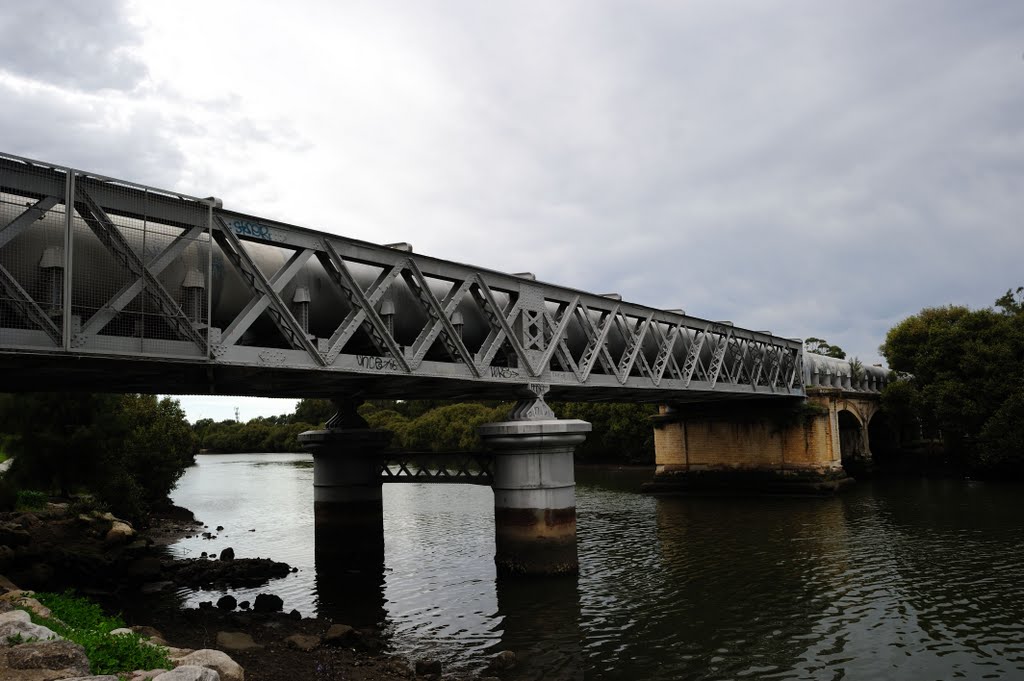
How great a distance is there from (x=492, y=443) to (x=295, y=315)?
25.4 feet

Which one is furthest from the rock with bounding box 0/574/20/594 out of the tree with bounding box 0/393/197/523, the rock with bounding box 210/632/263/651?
the tree with bounding box 0/393/197/523

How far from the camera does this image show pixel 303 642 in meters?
15.1

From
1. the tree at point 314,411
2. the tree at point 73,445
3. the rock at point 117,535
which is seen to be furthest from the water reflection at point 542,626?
the tree at point 314,411

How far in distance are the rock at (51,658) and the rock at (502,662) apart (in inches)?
312

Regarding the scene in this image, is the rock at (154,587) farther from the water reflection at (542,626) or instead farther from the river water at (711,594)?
the water reflection at (542,626)

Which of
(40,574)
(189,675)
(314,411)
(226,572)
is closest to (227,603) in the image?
(226,572)

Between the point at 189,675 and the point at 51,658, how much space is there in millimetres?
1557

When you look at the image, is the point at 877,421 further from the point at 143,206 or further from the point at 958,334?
the point at 143,206

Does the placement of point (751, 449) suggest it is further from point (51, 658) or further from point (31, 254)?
point (51, 658)

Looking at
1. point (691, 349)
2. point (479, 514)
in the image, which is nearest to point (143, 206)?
point (691, 349)

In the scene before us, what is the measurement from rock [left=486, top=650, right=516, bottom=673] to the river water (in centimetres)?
42

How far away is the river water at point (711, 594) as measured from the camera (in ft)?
51.0

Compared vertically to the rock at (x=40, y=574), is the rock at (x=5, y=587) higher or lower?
higher

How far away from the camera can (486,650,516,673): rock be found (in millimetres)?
14656
